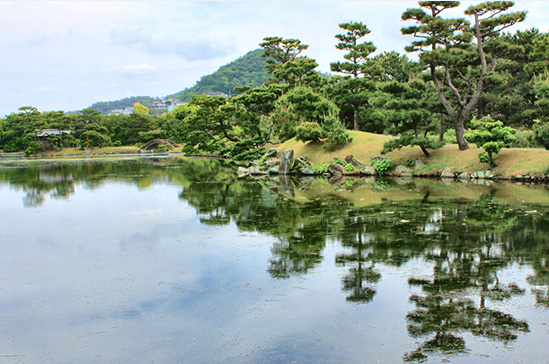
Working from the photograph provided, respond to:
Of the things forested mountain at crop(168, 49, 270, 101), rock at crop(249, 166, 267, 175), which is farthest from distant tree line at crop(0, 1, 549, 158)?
forested mountain at crop(168, 49, 270, 101)

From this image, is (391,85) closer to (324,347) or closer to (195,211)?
(195,211)

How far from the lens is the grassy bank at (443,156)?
2016 centimetres

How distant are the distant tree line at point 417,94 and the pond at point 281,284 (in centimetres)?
971

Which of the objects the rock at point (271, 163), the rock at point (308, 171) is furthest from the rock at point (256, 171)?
the rock at point (308, 171)

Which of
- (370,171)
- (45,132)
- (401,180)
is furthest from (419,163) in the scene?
(45,132)

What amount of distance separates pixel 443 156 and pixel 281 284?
60.7ft

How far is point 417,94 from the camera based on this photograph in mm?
22875

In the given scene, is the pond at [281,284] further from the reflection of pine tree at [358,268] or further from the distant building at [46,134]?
the distant building at [46,134]

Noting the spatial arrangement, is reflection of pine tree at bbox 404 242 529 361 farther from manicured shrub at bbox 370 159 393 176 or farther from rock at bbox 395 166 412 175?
manicured shrub at bbox 370 159 393 176

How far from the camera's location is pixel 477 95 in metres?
21.7

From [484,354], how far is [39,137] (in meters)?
75.3

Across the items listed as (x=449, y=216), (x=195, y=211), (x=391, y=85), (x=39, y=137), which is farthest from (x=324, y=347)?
(x=39, y=137)

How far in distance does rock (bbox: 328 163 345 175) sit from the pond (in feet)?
36.0

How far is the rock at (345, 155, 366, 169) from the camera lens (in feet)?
83.2
